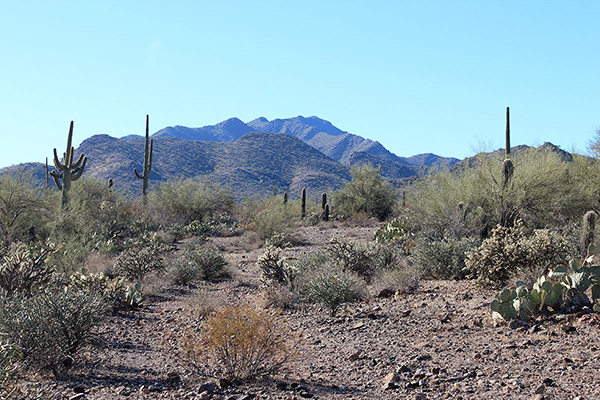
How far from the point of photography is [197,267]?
41.2 ft

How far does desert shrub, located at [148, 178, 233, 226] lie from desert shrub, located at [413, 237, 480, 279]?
17.7 metres

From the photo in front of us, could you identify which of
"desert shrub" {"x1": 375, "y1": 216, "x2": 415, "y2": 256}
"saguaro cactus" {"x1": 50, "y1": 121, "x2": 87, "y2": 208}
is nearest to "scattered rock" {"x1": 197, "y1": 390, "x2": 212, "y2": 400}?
"desert shrub" {"x1": 375, "y1": 216, "x2": 415, "y2": 256}

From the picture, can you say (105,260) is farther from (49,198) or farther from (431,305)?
(431,305)

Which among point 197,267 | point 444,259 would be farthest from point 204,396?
point 197,267

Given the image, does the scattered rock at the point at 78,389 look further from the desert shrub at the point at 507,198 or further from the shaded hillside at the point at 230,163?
the shaded hillside at the point at 230,163

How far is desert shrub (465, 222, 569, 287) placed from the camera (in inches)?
337

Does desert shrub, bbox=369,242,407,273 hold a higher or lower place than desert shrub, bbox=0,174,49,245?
lower

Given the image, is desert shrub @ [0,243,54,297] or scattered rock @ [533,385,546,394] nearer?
scattered rock @ [533,385,546,394]

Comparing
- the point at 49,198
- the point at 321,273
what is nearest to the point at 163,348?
the point at 321,273

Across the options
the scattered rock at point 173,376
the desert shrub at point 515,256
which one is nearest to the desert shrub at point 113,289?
the scattered rock at point 173,376

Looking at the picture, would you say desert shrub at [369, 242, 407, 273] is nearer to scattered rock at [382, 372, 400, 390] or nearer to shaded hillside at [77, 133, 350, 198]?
scattered rock at [382, 372, 400, 390]

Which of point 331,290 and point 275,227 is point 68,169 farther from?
point 331,290

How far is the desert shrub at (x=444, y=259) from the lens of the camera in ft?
34.3

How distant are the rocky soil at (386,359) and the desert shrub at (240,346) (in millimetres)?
156
